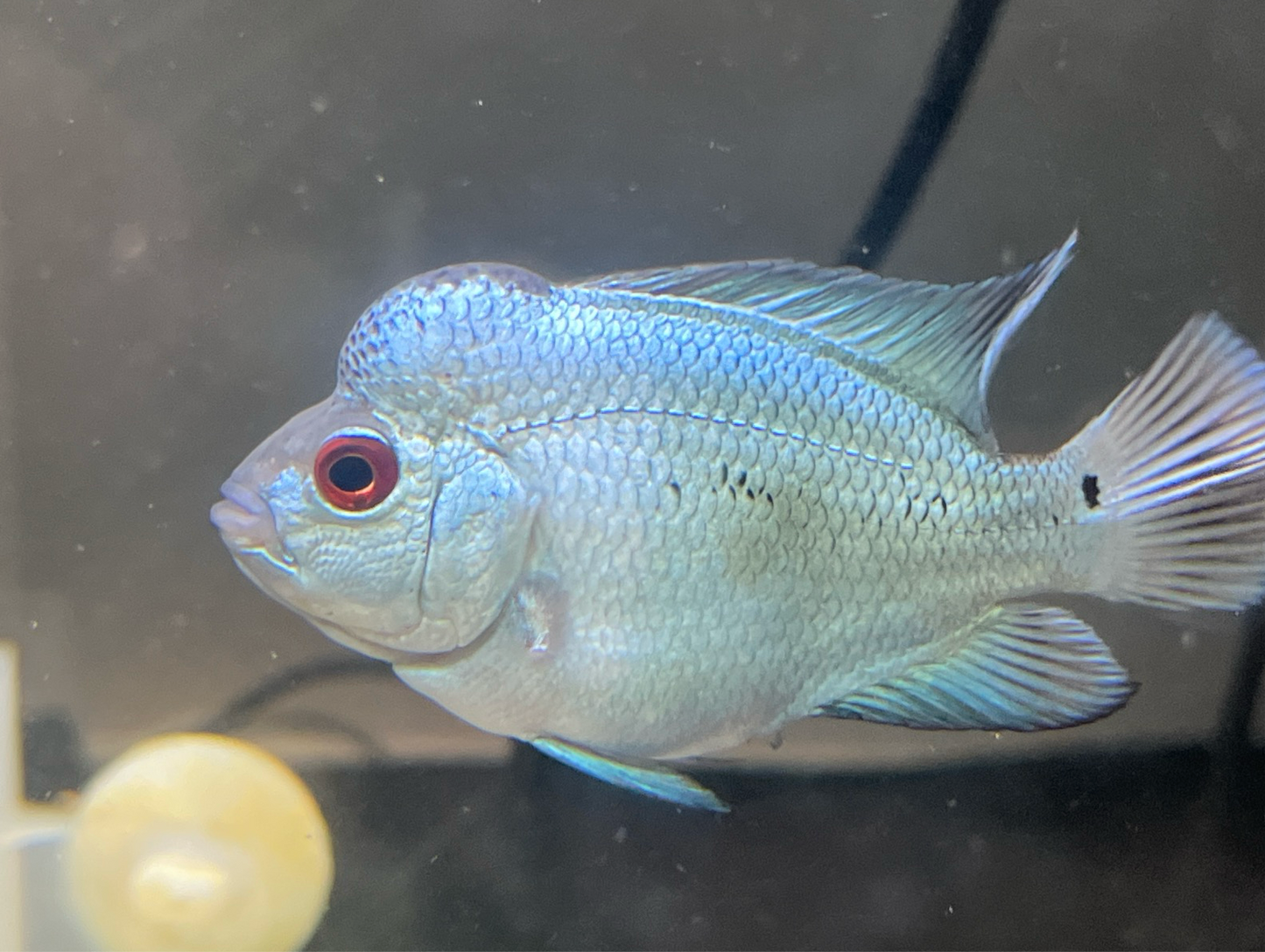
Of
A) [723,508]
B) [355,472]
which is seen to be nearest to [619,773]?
[723,508]

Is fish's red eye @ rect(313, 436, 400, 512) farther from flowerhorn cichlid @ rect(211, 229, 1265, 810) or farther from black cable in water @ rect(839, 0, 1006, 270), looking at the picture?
black cable in water @ rect(839, 0, 1006, 270)

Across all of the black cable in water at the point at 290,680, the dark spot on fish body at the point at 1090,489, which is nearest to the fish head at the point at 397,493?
the black cable in water at the point at 290,680

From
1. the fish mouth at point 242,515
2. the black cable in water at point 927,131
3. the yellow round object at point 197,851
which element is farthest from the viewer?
the black cable in water at point 927,131

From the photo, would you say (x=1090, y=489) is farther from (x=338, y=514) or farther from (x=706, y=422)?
(x=338, y=514)

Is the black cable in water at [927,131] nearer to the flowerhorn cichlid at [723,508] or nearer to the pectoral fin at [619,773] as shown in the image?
the flowerhorn cichlid at [723,508]

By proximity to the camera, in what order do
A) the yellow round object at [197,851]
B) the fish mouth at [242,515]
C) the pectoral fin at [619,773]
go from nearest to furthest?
1. the fish mouth at [242,515]
2. the pectoral fin at [619,773]
3. the yellow round object at [197,851]

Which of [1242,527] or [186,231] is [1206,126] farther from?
[186,231]

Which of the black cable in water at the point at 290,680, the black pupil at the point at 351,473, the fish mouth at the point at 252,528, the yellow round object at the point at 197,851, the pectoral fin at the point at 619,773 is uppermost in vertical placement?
the black pupil at the point at 351,473
